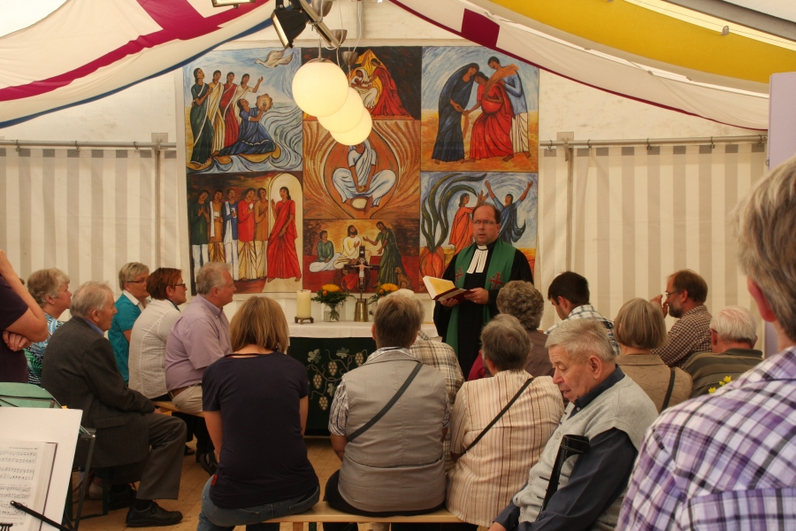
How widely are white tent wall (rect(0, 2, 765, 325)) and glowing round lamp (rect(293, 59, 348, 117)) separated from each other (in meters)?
3.91

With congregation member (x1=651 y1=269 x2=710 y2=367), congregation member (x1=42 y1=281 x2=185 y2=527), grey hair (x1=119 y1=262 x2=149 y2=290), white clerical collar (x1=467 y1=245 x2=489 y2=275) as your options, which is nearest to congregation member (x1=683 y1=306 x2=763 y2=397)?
congregation member (x1=651 y1=269 x2=710 y2=367)

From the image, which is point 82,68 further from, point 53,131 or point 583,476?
point 583,476

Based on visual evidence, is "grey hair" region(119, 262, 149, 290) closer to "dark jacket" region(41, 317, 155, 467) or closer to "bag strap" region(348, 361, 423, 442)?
"dark jacket" region(41, 317, 155, 467)

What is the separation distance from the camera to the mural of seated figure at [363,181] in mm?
7758

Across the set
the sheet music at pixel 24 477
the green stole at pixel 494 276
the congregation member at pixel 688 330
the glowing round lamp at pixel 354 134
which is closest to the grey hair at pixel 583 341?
Result: the sheet music at pixel 24 477

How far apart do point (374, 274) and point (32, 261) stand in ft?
13.0

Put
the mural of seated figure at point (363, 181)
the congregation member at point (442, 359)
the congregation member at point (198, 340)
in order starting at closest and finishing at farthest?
the congregation member at point (442, 359) → the congregation member at point (198, 340) → the mural of seated figure at point (363, 181)

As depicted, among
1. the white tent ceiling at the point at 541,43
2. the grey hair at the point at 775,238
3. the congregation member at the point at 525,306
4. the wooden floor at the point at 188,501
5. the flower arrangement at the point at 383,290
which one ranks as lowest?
the wooden floor at the point at 188,501

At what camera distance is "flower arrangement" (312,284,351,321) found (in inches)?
280

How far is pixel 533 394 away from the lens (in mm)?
2945

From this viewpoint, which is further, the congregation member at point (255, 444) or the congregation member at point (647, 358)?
the congregation member at point (647, 358)

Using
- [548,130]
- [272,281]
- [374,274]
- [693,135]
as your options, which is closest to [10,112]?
[272,281]

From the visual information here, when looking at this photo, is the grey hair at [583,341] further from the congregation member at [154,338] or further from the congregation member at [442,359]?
the congregation member at [154,338]

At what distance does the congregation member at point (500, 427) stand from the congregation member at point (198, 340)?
8.06 feet
